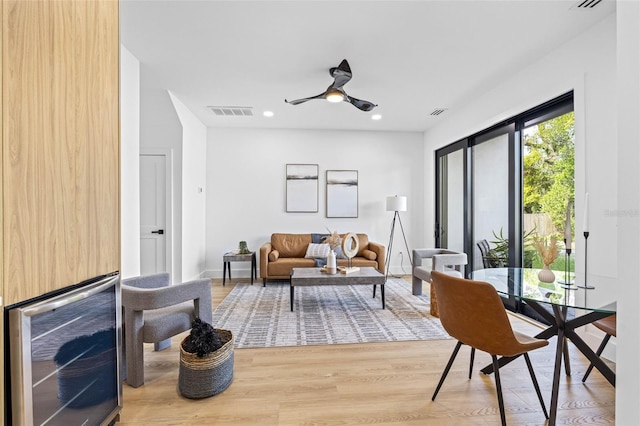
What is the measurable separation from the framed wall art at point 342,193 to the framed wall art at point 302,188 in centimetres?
27

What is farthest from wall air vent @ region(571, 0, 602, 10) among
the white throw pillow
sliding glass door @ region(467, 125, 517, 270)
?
the white throw pillow

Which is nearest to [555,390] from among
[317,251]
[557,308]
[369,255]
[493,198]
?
[557,308]

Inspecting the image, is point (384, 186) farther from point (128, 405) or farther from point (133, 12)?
point (128, 405)

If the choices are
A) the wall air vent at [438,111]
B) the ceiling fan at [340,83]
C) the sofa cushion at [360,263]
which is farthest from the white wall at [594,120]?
the sofa cushion at [360,263]

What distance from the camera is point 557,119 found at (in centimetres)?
304

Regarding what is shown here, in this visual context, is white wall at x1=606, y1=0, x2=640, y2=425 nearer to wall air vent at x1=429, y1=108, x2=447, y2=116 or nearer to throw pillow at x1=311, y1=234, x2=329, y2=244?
wall air vent at x1=429, y1=108, x2=447, y2=116

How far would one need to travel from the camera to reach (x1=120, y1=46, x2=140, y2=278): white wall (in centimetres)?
281

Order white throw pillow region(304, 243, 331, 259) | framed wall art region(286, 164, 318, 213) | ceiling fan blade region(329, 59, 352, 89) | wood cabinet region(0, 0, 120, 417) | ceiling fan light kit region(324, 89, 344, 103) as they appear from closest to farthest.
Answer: wood cabinet region(0, 0, 120, 417) → ceiling fan blade region(329, 59, 352, 89) → ceiling fan light kit region(324, 89, 344, 103) → white throw pillow region(304, 243, 331, 259) → framed wall art region(286, 164, 318, 213)

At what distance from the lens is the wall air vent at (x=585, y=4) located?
7.16 ft

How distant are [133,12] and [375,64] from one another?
86.5 inches

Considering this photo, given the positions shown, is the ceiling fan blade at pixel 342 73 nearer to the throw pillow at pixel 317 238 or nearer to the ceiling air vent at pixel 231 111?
the ceiling air vent at pixel 231 111

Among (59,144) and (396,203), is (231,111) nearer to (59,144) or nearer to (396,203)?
(396,203)

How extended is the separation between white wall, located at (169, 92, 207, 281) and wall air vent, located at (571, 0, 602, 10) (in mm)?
4274

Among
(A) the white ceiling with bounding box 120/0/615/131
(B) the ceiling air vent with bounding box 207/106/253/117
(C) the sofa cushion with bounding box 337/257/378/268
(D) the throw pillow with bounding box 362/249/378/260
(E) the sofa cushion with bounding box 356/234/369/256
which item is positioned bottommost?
(C) the sofa cushion with bounding box 337/257/378/268
